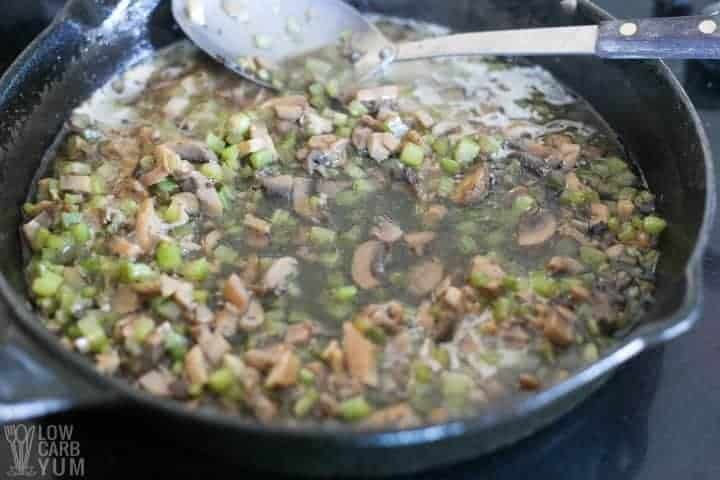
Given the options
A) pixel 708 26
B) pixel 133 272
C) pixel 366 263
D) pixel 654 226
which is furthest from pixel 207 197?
pixel 708 26

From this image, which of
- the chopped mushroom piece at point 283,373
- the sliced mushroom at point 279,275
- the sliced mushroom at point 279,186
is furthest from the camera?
the sliced mushroom at point 279,186

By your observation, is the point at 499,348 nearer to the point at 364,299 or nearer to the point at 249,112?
the point at 364,299

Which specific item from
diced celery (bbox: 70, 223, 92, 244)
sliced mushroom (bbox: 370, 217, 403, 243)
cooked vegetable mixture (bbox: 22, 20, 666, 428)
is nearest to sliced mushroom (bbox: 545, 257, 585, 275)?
cooked vegetable mixture (bbox: 22, 20, 666, 428)

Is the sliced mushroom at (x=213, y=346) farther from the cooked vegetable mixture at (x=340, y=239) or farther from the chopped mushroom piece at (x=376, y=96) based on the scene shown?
the chopped mushroom piece at (x=376, y=96)

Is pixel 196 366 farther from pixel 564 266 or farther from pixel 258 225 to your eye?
pixel 564 266

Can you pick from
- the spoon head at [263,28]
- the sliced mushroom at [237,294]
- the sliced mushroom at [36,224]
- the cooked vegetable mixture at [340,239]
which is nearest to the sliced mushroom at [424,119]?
the cooked vegetable mixture at [340,239]

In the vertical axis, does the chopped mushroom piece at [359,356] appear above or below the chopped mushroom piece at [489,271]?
below

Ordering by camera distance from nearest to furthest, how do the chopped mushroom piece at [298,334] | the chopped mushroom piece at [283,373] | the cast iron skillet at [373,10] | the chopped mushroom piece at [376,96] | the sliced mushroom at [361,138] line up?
the cast iron skillet at [373,10], the chopped mushroom piece at [283,373], the chopped mushroom piece at [298,334], the sliced mushroom at [361,138], the chopped mushroom piece at [376,96]
